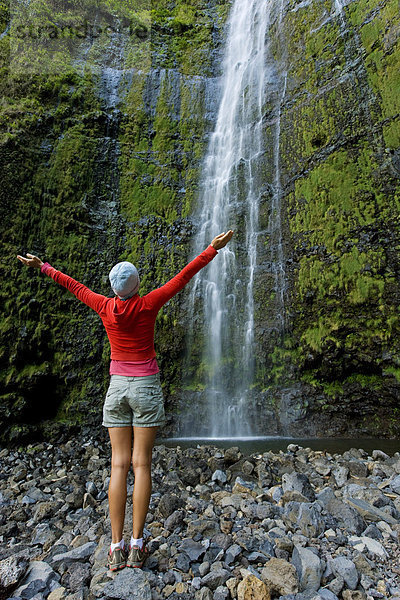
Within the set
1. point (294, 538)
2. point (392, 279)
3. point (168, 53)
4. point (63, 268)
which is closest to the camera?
point (294, 538)

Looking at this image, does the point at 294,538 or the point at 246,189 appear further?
the point at 246,189

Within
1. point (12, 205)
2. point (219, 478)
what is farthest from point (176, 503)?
point (12, 205)

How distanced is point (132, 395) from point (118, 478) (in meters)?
0.57

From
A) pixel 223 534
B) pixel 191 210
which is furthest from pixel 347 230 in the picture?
pixel 223 534

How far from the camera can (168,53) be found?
44.6 ft

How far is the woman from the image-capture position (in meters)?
2.37

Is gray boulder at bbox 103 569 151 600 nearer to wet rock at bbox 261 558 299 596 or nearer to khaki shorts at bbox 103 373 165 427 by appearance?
wet rock at bbox 261 558 299 596

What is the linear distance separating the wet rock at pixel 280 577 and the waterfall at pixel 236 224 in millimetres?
6420

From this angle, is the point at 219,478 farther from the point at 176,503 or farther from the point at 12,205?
the point at 12,205

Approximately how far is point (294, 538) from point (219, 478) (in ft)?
6.34

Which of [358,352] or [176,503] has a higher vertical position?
[358,352]

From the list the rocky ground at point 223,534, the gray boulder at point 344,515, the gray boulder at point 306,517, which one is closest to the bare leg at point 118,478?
the rocky ground at point 223,534

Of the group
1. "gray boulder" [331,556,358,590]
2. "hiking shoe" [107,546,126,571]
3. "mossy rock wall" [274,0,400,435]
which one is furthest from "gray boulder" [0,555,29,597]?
"mossy rock wall" [274,0,400,435]

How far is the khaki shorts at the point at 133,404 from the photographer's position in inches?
97.6
